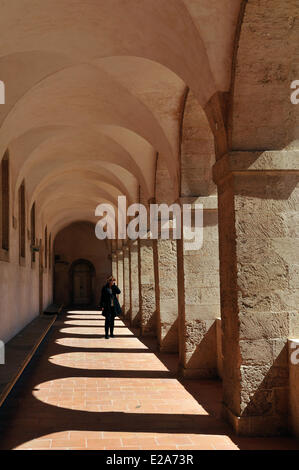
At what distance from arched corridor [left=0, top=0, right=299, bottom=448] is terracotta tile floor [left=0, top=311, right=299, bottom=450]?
3 centimetres

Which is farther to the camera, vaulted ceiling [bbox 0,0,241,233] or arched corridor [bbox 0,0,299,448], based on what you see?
vaulted ceiling [bbox 0,0,241,233]

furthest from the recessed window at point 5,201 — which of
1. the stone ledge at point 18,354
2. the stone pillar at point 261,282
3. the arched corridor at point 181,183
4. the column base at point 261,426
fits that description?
the column base at point 261,426

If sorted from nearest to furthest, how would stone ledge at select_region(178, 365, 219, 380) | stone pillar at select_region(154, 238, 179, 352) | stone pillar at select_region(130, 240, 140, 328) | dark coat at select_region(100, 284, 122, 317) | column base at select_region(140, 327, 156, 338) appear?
stone ledge at select_region(178, 365, 219, 380) → stone pillar at select_region(154, 238, 179, 352) → dark coat at select_region(100, 284, 122, 317) → column base at select_region(140, 327, 156, 338) → stone pillar at select_region(130, 240, 140, 328)

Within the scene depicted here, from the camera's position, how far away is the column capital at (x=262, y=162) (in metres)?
4.62

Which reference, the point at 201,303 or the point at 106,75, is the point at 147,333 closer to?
the point at 201,303

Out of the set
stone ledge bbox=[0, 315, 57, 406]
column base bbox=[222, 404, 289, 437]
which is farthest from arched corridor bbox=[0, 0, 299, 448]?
stone ledge bbox=[0, 315, 57, 406]

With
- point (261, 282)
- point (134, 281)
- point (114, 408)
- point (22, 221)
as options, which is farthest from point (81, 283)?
point (261, 282)

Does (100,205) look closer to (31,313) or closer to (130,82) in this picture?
(31,313)

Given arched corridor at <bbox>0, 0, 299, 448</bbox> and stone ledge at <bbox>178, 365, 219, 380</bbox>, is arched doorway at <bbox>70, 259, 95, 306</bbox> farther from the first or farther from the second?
stone ledge at <bbox>178, 365, 219, 380</bbox>

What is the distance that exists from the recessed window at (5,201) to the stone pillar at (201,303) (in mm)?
3751

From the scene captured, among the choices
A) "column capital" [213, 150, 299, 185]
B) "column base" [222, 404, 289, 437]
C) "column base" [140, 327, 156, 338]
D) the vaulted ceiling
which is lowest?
"column base" [140, 327, 156, 338]

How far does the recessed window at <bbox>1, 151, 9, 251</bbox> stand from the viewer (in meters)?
9.40

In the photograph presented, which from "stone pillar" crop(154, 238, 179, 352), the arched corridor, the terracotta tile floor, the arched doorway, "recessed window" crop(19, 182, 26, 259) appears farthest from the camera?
the arched doorway
